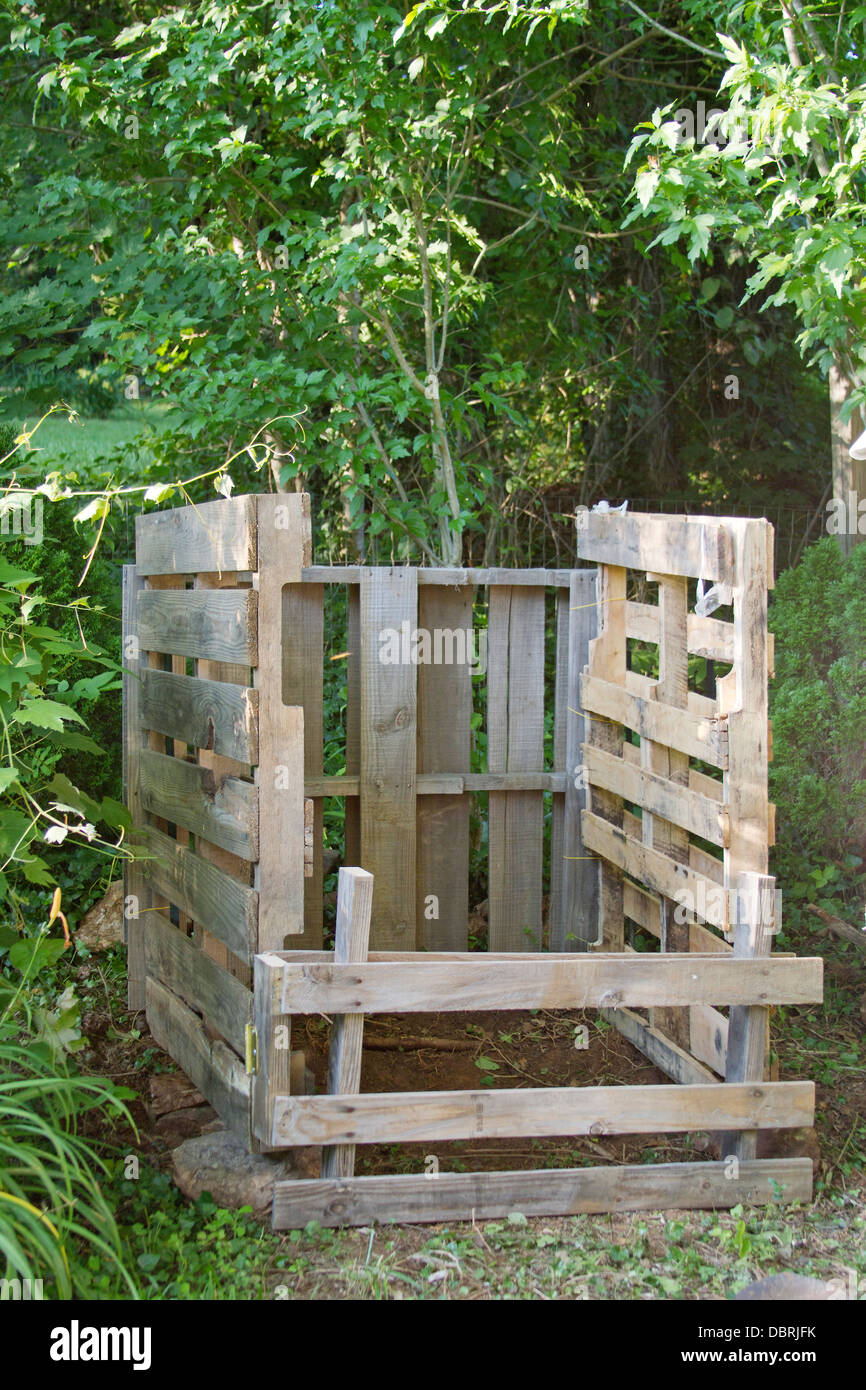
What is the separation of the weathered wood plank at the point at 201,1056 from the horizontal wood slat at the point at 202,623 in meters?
1.25

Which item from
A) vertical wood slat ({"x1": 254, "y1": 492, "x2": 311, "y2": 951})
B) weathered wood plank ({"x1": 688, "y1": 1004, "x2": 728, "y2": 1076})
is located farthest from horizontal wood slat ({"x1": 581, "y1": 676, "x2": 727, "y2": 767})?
vertical wood slat ({"x1": 254, "y1": 492, "x2": 311, "y2": 951})

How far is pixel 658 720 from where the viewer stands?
12.9 ft

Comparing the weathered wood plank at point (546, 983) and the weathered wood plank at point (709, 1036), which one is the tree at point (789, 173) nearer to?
the weathered wood plank at point (546, 983)

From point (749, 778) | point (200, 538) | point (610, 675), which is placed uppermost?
point (200, 538)

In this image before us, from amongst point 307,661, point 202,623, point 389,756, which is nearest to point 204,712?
point 202,623

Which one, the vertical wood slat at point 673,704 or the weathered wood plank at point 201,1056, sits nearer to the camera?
the weathered wood plank at point 201,1056

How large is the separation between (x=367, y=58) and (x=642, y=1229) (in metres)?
4.86

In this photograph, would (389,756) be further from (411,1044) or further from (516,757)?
(411,1044)

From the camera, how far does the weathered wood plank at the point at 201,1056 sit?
352cm

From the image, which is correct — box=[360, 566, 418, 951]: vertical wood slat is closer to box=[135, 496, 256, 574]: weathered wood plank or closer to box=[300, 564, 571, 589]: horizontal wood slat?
box=[300, 564, 571, 589]: horizontal wood slat

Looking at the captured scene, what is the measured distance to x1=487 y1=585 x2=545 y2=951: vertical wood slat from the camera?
469 centimetres

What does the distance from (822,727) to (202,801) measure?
119 inches

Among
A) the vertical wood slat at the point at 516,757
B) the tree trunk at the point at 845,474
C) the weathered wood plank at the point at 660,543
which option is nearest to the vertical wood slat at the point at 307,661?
the vertical wood slat at the point at 516,757

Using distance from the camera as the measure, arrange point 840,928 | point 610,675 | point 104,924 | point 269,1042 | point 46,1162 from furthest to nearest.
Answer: point 104,924
point 840,928
point 610,675
point 269,1042
point 46,1162
